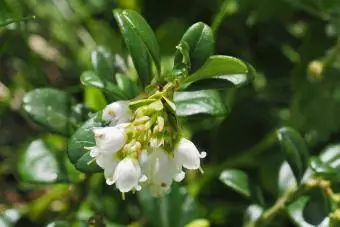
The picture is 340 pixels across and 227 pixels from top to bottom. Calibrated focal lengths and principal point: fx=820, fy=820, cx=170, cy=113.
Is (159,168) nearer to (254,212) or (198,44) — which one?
(198,44)

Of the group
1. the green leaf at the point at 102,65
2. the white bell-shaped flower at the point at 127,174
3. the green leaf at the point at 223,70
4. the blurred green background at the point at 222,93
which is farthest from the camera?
the blurred green background at the point at 222,93

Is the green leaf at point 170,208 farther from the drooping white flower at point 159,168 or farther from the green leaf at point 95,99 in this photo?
the drooping white flower at point 159,168

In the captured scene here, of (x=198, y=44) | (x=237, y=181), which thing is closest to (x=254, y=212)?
(x=237, y=181)

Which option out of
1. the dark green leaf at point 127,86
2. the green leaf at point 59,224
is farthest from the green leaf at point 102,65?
the green leaf at point 59,224

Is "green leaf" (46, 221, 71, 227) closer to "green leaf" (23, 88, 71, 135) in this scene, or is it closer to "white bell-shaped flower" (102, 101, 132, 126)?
"green leaf" (23, 88, 71, 135)

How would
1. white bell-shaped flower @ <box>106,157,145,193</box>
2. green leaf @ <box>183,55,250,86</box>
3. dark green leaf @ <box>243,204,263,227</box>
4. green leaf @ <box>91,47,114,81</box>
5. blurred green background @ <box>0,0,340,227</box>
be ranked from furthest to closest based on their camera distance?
blurred green background @ <box>0,0,340,227</box> → dark green leaf @ <box>243,204,263,227</box> → green leaf @ <box>91,47,114,81</box> → green leaf @ <box>183,55,250,86</box> → white bell-shaped flower @ <box>106,157,145,193</box>

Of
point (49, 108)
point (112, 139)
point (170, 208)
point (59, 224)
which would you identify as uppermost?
point (112, 139)

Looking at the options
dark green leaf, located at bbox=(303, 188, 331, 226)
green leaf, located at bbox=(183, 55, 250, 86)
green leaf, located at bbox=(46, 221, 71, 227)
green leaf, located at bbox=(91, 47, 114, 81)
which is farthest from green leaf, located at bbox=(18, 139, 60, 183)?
dark green leaf, located at bbox=(303, 188, 331, 226)
